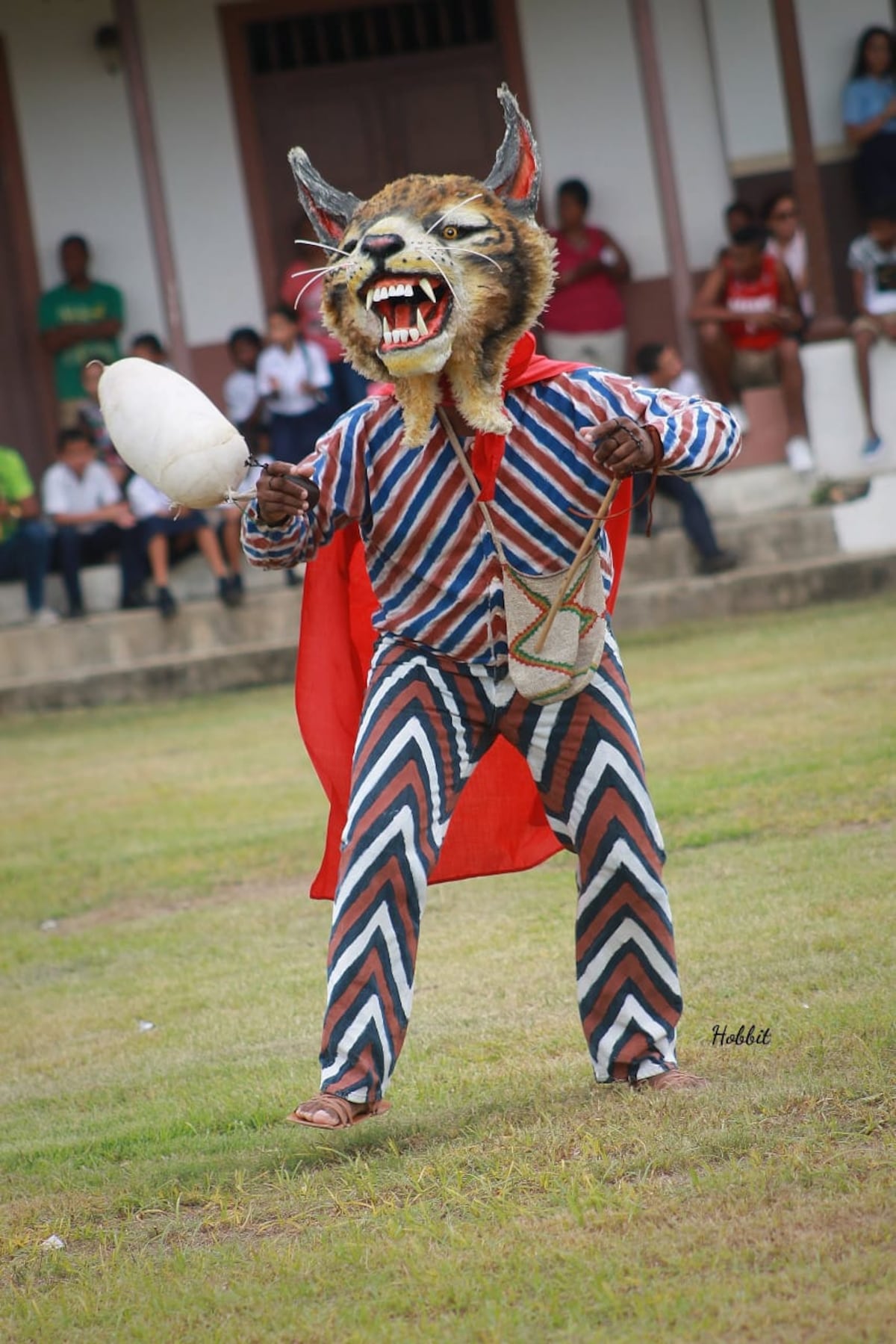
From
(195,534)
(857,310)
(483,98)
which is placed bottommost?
(195,534)

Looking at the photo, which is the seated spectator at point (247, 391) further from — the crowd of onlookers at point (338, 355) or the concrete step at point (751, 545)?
the concrete step at point (751, 545)

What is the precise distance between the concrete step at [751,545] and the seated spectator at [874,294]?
0.84 meters

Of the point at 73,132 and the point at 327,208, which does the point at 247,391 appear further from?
the point at 327,208

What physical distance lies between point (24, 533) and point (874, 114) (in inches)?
274

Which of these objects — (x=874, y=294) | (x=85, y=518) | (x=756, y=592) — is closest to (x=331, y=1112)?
(x=756, y=592)

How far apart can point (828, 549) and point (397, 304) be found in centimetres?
929

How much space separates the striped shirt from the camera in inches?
173

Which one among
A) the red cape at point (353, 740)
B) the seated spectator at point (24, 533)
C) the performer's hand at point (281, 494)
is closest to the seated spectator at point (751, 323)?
the seated spectator at point (24, 533)

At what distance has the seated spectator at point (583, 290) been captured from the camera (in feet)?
47.9

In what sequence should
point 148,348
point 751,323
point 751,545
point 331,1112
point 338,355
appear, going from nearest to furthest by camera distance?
point 331,1112, point 751,545, point 338,355, point 148,348, point 751,323

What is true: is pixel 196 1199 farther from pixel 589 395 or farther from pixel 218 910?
Answer: pixel 218 910

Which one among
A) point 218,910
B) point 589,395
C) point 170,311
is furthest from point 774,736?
point 170,311

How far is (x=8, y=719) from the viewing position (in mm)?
12656

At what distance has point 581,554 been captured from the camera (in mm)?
4395
